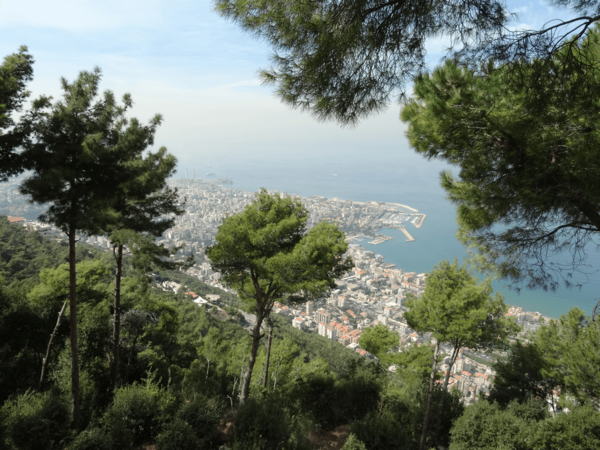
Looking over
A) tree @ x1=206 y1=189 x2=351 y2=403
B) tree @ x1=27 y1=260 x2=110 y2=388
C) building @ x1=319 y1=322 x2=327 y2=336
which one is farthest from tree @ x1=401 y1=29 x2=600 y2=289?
building @ x1=319 y1=322 x2=327 y2=336

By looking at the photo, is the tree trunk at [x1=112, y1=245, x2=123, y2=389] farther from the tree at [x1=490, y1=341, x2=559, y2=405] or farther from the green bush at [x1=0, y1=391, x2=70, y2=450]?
the tree at [x1=490, y1=341, x2=559, y2=405]

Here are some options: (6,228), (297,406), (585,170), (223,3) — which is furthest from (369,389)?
(6,228)

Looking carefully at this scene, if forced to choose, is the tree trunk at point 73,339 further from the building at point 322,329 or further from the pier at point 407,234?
the pier at point 407,234

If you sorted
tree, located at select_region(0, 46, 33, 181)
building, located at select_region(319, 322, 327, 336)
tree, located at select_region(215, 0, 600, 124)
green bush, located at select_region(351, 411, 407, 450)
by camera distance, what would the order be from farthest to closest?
building, located at select_region(319, 322, 327, 336) → green bush, located at select_region(351, 411, 407, 450) → tree, located at select_region(0, 46, 33, 181) → tree, located at select_region(215, 0, 600, 124)

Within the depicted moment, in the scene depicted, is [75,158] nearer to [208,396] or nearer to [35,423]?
[35,423]

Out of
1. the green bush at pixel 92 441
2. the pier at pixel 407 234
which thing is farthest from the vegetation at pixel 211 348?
the pier at pixel 407 234

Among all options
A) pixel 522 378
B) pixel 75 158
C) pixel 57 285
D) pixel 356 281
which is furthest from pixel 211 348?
pixel 356 281
